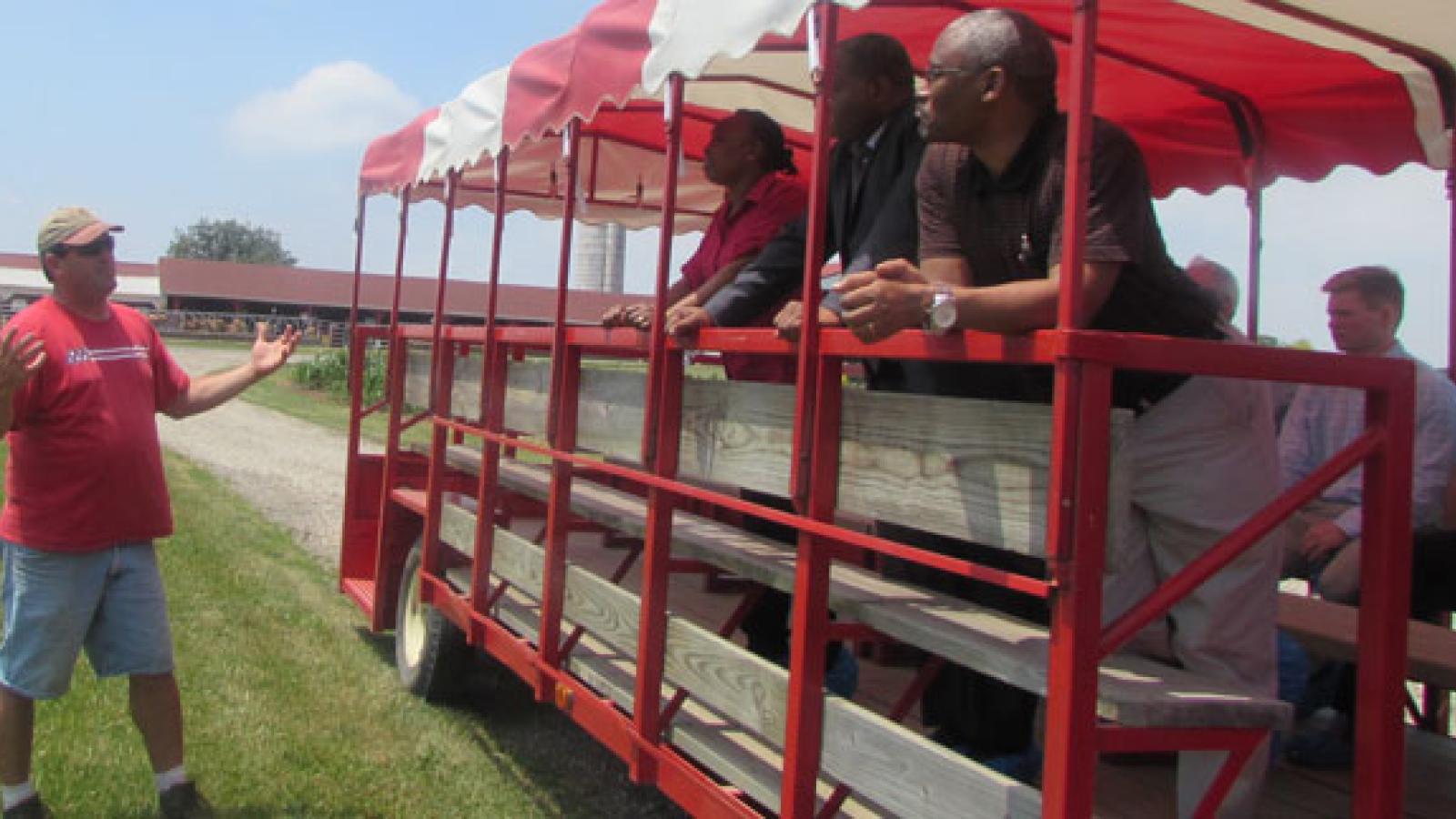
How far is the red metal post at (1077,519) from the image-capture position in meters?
2.00

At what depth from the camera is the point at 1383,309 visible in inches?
170

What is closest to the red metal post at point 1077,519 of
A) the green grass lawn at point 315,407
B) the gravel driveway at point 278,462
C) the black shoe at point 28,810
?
the black shoe at point 28,810

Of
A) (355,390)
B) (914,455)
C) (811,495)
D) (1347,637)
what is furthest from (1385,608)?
(355,390)

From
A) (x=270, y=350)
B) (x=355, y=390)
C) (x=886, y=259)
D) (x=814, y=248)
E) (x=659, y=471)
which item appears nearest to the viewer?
(x=814, y=248)

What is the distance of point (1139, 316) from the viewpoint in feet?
8.30

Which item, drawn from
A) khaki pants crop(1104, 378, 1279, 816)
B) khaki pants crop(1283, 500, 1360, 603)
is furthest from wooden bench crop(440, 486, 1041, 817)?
khaki pants crop(1283, 500, 1360, 603)

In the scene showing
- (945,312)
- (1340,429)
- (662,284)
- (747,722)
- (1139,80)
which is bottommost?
(747,722)

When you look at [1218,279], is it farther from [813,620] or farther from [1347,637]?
[813,620]

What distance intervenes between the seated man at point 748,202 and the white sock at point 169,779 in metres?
2.25

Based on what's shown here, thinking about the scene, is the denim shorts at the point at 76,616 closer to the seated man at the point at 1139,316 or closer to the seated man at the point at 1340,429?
the seated man at the point at 1139,316

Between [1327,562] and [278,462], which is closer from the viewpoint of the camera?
[1327,562]

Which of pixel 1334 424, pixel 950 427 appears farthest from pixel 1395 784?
pixel 1334 424

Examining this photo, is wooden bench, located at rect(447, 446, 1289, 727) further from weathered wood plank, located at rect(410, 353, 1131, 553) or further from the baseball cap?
the baseball cap

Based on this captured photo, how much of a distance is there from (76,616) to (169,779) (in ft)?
2.04
